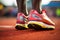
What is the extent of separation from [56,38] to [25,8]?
0.26 m

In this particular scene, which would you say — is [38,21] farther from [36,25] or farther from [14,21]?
[14,21]

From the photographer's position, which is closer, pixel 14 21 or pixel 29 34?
pixel 29 34

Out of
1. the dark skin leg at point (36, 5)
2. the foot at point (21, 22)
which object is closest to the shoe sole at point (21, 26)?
the foot at point (21, 22)

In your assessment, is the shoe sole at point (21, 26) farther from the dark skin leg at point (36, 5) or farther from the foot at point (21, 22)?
the dark skin leg at point (36, 5)

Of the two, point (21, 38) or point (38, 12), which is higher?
point (38, 12)

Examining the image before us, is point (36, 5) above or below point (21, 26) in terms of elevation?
above

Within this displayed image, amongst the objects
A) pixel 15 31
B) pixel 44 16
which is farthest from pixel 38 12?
pixel 15 31

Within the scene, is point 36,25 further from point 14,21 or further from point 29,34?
point 14,21

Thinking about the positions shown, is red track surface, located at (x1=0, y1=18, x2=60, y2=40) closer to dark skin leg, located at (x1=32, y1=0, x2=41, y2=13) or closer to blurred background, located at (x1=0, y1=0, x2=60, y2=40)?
blurred background, located at (x1=0, y1=0, x2=60, y2=40)

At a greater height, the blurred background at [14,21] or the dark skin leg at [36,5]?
the dark skin leg at [36,5]

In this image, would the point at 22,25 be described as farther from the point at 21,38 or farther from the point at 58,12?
the point at 58,12

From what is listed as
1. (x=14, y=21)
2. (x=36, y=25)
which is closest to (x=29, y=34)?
(x=36, y=25)

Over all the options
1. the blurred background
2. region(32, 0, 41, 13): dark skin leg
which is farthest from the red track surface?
region(32, 0, 41, 13): dark skin leg

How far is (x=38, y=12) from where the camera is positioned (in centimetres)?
112
